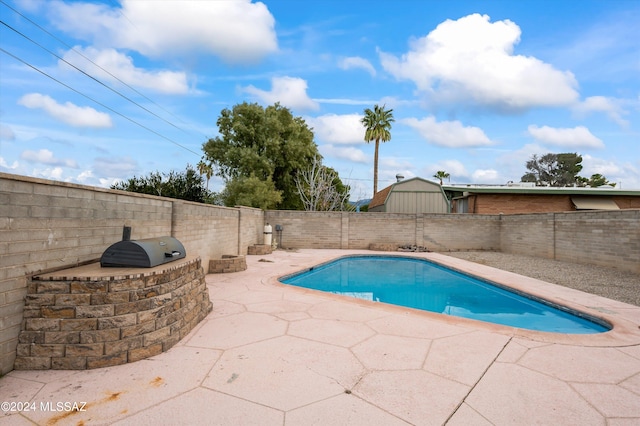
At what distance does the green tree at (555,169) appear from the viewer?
36.5 m

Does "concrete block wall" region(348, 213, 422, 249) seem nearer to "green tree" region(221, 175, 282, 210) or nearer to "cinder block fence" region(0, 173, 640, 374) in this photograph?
"cinder block fence" region(0, 173, 640, 374)

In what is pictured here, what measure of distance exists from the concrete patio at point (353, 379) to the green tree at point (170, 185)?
1205 centimetres

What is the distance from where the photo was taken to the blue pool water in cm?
525

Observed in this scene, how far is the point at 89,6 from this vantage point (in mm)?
8195

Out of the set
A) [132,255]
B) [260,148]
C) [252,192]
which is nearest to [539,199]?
[252,192]

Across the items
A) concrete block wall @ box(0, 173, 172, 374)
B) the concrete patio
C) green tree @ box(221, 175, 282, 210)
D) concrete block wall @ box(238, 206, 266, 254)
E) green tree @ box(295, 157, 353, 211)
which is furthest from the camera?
green tree @ box(295, 157, 353, 211)

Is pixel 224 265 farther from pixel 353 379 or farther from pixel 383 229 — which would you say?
pixel 383 229

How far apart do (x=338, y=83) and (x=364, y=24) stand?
3981 millimetres

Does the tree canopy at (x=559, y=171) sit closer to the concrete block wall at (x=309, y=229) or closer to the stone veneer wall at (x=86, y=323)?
the concrete block wall at (x=309, y=229)

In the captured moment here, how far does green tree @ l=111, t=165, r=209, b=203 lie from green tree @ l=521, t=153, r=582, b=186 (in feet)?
122

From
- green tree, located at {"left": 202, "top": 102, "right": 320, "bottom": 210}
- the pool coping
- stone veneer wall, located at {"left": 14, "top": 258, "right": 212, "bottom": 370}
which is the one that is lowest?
the pool coping

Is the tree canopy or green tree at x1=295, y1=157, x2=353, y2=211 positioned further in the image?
the tree canopy

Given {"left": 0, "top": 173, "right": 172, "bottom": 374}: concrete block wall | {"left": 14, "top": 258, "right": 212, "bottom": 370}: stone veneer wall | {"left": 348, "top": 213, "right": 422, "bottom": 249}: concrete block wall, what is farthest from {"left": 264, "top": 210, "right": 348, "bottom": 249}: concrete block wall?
{"left": 14, "top": 258, "right": 212, "bottom": 370}: stone veneer wall

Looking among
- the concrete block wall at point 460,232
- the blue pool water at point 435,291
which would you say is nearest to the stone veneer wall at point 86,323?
the blue pool water at point 435,291
